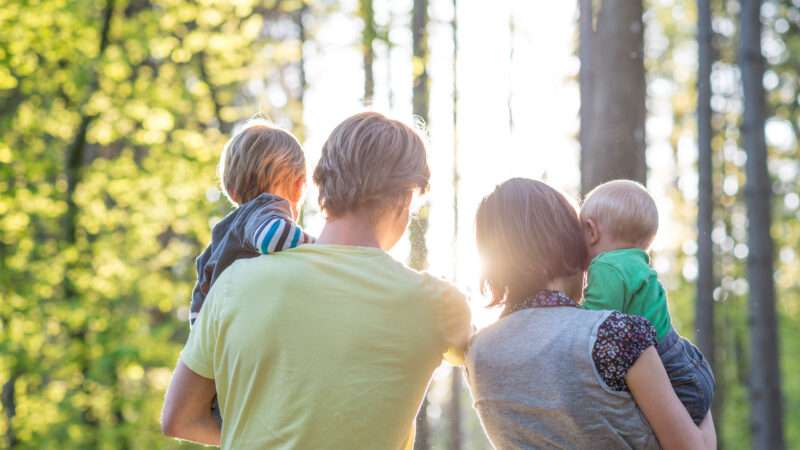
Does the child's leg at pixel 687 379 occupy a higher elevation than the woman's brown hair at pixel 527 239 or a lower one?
lower

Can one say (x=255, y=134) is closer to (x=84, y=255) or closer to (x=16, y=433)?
(x=84, y=255)

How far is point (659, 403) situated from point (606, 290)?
44cm

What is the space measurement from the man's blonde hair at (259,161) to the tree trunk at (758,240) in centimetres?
789

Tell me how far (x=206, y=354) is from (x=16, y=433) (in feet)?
31.7

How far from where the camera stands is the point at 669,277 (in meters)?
21.4

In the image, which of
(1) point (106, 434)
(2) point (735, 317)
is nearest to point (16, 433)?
(1) point (106, 434)

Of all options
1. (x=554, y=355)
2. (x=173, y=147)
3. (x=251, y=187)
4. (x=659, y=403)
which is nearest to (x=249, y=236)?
(x=251, y=187)

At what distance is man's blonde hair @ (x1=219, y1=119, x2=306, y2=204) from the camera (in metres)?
2.64

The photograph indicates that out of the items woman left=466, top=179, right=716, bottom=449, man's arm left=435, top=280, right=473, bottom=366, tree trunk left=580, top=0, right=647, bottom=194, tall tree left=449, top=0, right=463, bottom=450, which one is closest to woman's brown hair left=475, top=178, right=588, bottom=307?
woman left=466, top=179, right=716, bottom=449

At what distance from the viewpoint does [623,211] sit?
2693mm

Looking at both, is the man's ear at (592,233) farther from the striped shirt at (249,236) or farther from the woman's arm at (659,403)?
the striped shirt at (249,236)

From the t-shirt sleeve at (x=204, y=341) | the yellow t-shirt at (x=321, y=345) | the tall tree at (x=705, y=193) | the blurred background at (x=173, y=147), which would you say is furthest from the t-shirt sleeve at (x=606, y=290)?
the tall tree at (x=705, y=193)

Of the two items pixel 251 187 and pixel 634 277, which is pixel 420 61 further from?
pixel 634 277

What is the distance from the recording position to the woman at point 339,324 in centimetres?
213
